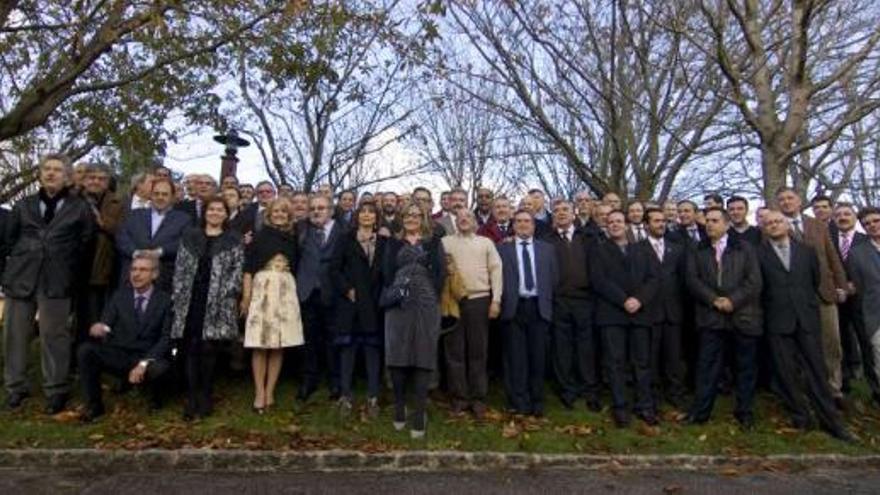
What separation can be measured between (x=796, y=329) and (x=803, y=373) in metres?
0.52

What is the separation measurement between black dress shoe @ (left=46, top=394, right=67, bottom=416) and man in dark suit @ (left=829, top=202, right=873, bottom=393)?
883cm

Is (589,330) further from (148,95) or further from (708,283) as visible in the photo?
(148,95)

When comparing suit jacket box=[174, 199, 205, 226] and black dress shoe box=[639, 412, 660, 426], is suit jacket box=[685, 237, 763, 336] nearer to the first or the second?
black dress shoe box=[639, 412, 660, 426]

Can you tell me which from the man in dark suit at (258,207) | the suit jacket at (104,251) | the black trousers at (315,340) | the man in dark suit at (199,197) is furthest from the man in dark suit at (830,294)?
the suit jacket at (104,251)

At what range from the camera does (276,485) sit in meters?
6.09

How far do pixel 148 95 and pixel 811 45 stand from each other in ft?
38.5

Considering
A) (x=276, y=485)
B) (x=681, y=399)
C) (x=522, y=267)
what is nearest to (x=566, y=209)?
(x=522, y=267)

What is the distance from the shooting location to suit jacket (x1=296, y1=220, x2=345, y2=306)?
7.85m

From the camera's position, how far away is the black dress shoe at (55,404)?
7.51m

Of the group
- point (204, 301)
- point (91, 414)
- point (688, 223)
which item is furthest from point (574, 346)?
point (91, 414)

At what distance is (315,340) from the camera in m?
8.23

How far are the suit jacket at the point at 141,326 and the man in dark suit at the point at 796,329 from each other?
6.34m

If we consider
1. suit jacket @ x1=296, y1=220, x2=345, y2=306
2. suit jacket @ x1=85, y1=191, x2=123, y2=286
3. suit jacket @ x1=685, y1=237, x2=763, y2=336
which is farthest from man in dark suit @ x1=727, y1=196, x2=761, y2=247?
suit jacket @ x1=85, y1=191, x2=123, y2=286

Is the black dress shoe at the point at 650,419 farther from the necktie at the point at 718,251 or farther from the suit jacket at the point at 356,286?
the suit jacket at the point at 356,286
